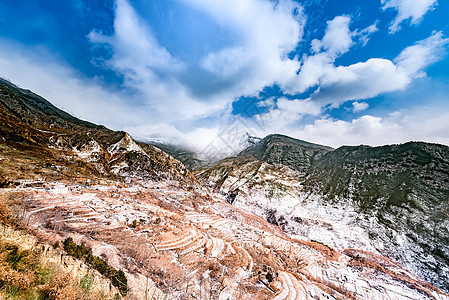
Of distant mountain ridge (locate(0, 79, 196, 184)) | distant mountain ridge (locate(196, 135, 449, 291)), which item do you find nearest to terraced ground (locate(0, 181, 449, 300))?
distant mountain ridge (locate(0, 79, 196, 184))

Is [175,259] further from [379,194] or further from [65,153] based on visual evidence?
[379,194]

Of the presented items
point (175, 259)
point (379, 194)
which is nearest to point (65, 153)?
point (175, 259)

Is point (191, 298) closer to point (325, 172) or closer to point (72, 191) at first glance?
point (72, 191)

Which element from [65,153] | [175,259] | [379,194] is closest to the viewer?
[175,259]

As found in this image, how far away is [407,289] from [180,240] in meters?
42.5

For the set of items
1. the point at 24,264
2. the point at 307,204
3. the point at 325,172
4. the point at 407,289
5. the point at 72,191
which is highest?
the point at 325,172

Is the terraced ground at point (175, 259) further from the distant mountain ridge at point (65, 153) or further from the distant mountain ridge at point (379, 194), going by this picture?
the distant mountain ridge at point (379, 194)

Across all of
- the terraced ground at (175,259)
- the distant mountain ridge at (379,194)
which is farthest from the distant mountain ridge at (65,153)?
the distant mountain ridge at (379,194)

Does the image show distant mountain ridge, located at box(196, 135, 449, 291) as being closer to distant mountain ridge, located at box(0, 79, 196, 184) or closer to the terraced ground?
the terraced ground

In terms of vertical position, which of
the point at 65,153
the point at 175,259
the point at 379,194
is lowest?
the point at 175,259

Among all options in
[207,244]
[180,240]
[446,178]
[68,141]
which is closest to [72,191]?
[180,240]

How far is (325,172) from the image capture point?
3733 inches

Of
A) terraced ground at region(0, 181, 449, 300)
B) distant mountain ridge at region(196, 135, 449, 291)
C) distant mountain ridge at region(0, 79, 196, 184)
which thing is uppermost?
distant mountain ridge at region(196, 135, 449, 291)

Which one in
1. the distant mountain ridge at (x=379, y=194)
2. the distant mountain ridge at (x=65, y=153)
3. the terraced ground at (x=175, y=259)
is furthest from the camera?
the distant mountain ridge at (x=379, y=194)
